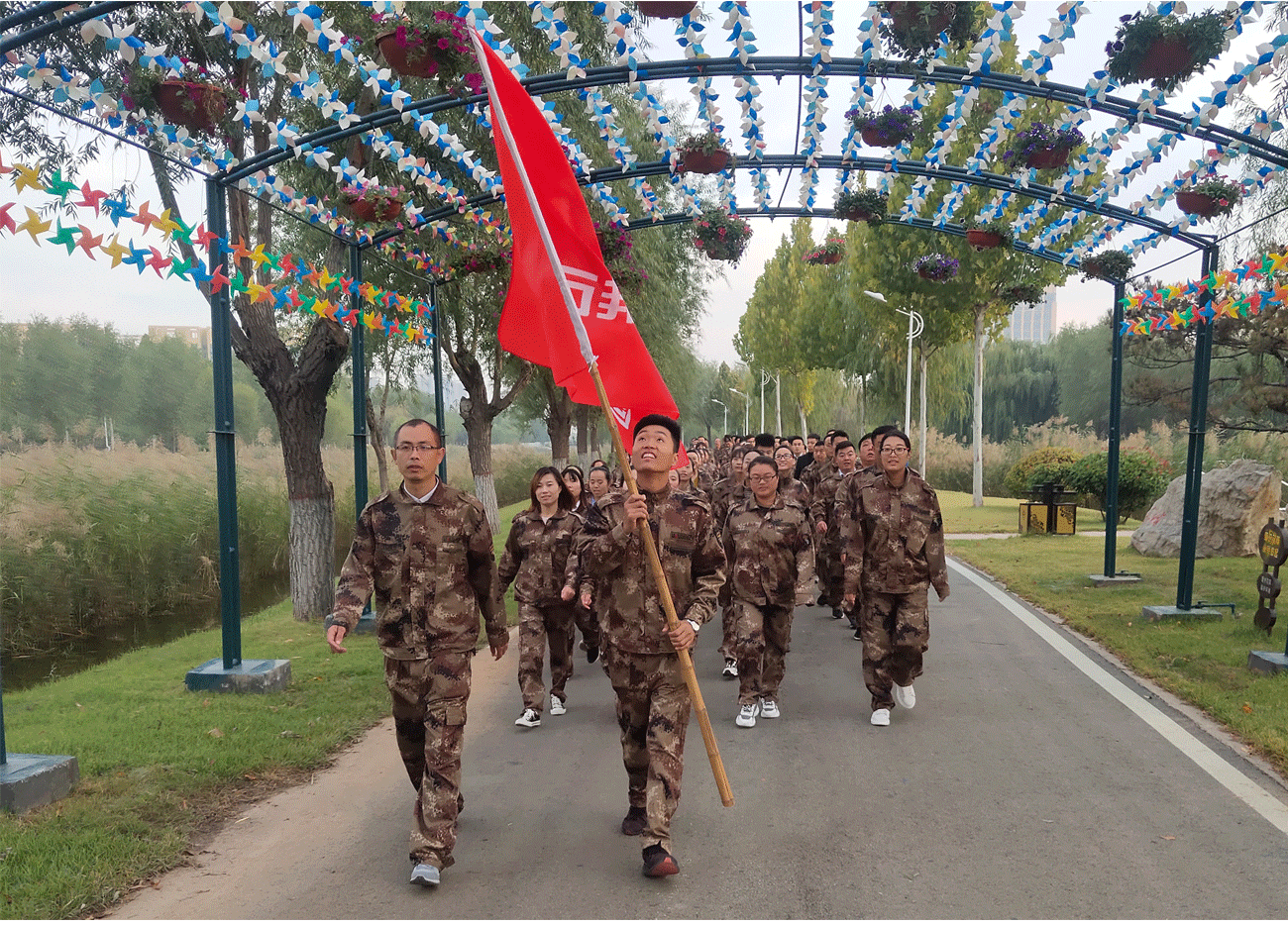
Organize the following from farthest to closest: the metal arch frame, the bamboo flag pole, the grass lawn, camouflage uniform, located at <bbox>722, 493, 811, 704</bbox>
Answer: the grass lawn → the metal arch frame → camouflage uniform, located at <bbox>722, 493, 811, 704</bbox> → the bamboo flag pole

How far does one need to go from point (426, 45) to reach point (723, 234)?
16.0 ft

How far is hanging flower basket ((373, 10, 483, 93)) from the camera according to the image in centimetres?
637

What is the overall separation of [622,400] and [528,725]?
2609 millimetres

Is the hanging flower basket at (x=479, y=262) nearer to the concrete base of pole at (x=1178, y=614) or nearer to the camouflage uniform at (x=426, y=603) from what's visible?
the camouflage uniform at (x=426, y=603)

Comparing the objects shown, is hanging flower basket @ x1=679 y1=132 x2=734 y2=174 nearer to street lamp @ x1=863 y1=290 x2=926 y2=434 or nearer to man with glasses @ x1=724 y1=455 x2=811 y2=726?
man with glasses @ x1=724 y1=455 x2=811 y2=726

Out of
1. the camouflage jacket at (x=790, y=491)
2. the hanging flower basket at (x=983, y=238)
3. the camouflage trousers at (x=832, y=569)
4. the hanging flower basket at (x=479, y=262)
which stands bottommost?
the camouflage trousers at (x=832, y=569)

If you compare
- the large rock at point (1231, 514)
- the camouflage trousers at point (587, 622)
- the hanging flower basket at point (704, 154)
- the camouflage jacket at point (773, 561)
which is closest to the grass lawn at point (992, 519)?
the large rock at point (1231, 514)

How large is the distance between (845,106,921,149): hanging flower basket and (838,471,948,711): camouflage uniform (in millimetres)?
3443

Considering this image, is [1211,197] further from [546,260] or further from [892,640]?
[546,260]

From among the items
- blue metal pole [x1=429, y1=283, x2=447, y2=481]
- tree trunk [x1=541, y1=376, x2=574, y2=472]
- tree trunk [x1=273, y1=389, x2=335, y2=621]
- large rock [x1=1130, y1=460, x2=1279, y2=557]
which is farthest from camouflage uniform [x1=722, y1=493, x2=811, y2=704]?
tree trunk [x1=541, y1=376, x2=574, y2=472]

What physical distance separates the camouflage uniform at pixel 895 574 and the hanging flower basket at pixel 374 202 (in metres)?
4.87

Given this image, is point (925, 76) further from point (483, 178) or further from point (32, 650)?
point (32, 650)

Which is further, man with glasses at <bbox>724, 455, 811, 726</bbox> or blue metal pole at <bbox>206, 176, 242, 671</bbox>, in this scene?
blue metal pole at <bbox>206, 176, 242, 671</bbox>

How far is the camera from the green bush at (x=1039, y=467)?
23812 mm
